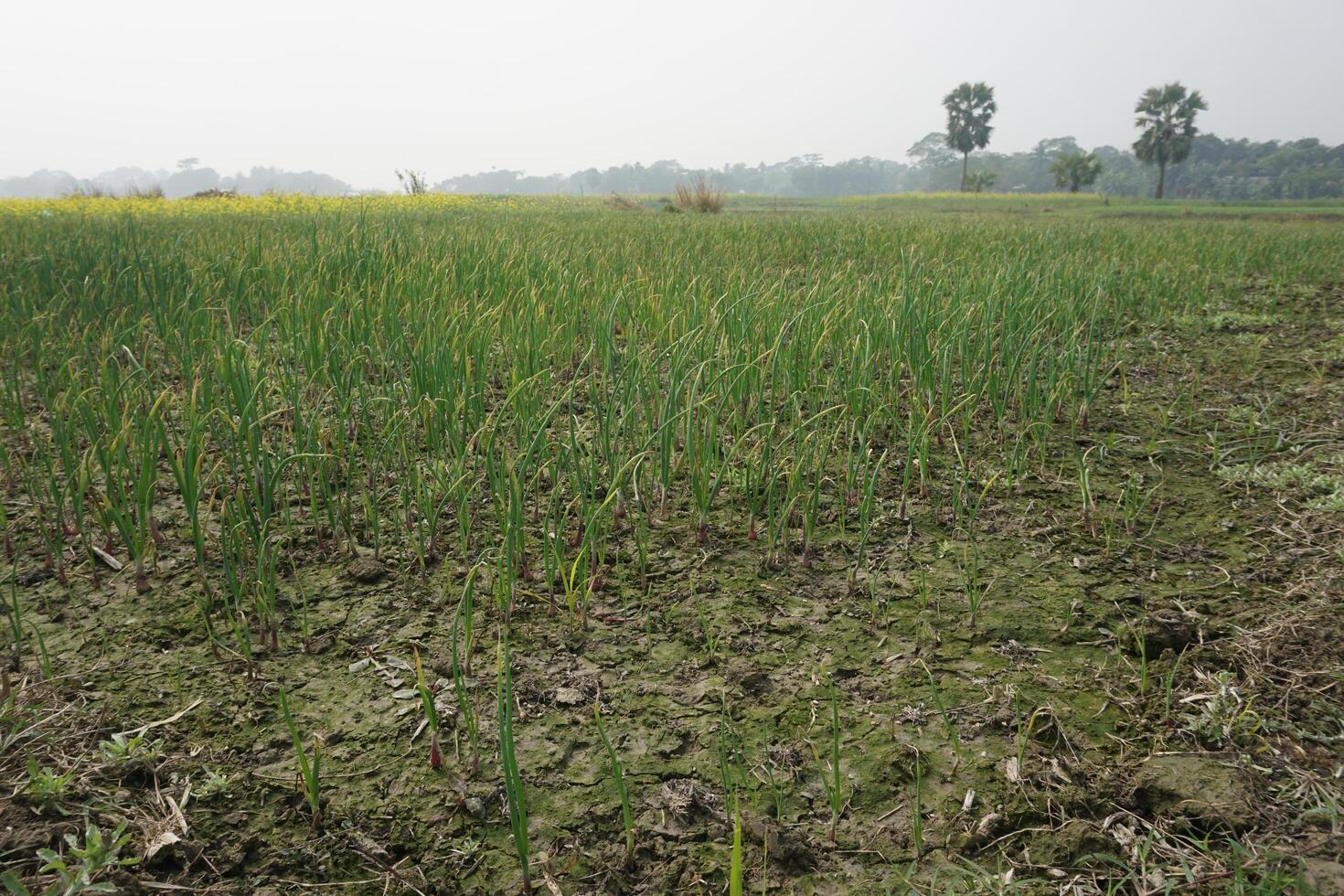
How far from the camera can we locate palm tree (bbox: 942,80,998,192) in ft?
181

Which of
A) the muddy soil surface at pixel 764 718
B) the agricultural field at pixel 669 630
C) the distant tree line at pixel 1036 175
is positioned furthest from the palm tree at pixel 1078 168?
the muddy soil surface at pixel 764 718

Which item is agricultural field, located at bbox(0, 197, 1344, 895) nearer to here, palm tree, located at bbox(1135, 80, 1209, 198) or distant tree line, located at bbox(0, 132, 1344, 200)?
distant tree line, located at bbox(0, 132, 1344, 200)

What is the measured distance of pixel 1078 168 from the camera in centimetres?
4572

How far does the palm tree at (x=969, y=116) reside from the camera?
55281mm

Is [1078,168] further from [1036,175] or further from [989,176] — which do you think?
[1036,175]

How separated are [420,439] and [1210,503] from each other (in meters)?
2.46

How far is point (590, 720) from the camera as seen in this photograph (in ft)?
4.57

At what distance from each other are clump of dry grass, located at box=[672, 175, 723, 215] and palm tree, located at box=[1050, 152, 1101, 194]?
38661 millimetres

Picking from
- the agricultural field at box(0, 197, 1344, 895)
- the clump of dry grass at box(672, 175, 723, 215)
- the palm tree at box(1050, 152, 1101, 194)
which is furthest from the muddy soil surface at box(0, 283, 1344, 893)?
the palm tree at box(1050, 152, 1101, 194)

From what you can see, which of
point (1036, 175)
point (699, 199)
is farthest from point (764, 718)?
point (1036, 175)

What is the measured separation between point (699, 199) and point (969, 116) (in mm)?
50800

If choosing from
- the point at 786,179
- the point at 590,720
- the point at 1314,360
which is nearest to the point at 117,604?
the point at 590,720

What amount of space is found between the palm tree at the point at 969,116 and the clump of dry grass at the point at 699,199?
47.6 metres

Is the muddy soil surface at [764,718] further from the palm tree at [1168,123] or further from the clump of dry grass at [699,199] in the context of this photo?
Result: the palm tree at [1168,123]
